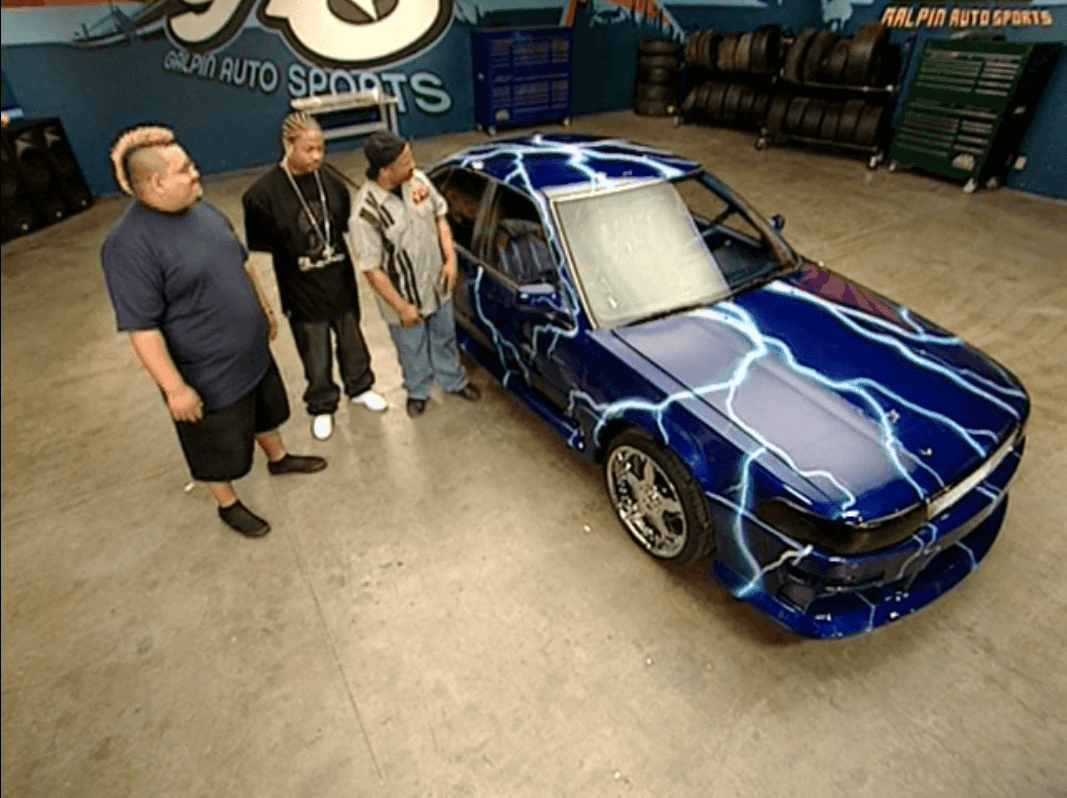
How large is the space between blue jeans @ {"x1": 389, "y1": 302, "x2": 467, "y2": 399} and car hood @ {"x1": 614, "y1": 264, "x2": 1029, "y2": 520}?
1172 millimetres

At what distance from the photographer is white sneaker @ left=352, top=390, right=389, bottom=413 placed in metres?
3.48

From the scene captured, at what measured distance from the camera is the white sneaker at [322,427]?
332cm

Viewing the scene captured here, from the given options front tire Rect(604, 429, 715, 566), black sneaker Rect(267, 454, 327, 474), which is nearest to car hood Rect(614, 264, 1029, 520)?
front tire Rect(604, 429, 715, 566)

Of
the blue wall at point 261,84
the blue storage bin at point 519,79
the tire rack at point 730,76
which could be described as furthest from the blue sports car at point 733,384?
the tire rack at point 730,76

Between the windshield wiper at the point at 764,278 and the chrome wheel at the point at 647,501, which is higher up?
the windshield wiper at the point at 764,278

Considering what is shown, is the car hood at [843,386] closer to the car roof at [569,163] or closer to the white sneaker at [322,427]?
the car roof at [569,163]

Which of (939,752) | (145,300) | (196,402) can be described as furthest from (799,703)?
(145,300)

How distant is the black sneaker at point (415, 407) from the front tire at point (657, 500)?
4.21ft

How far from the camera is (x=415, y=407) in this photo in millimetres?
3432

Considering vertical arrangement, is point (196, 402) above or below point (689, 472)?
above

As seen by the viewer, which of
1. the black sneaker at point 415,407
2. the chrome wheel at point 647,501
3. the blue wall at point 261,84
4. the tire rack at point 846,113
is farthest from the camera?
the tire rack at point 846,113

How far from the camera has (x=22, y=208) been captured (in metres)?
6.20

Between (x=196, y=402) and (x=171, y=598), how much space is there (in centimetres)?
91

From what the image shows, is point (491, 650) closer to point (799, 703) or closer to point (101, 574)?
point (799, 703)
